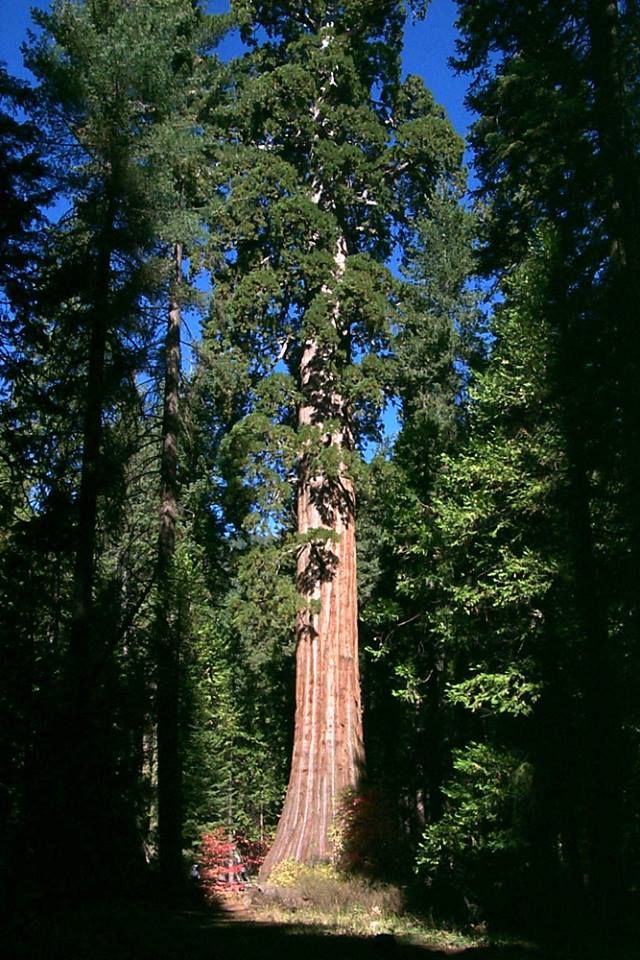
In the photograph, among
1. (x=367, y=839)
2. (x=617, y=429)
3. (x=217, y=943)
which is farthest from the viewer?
(x=367, y=839)

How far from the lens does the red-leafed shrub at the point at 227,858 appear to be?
68.0ft

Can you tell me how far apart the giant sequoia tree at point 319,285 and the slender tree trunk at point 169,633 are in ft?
5.80

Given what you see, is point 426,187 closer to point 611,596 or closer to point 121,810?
point 611,596

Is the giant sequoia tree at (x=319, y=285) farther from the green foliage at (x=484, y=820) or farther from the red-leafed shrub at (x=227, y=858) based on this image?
the red-leafed shrub at (x=227, y=858)

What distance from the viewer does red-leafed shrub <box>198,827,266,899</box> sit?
68.0ft

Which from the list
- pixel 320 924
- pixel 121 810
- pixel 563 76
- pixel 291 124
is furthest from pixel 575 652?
pixel 291 124

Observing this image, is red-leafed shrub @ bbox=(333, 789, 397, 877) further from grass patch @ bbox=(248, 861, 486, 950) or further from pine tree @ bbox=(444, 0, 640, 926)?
pine tree @ bbox=(444, 0, 640, 926)

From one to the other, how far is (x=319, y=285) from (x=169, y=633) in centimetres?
594

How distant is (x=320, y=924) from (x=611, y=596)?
4.89 m

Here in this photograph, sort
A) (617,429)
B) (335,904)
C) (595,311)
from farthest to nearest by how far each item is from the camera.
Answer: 1. (335,904)
2. (595,311)
3. (617,429)

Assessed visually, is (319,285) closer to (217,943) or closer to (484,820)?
(484,820)

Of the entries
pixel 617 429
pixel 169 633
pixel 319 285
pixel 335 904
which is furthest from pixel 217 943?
pixel 319 285

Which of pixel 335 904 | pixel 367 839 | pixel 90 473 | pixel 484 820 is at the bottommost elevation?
pixel 335 904

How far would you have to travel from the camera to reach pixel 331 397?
1257 centimetres
